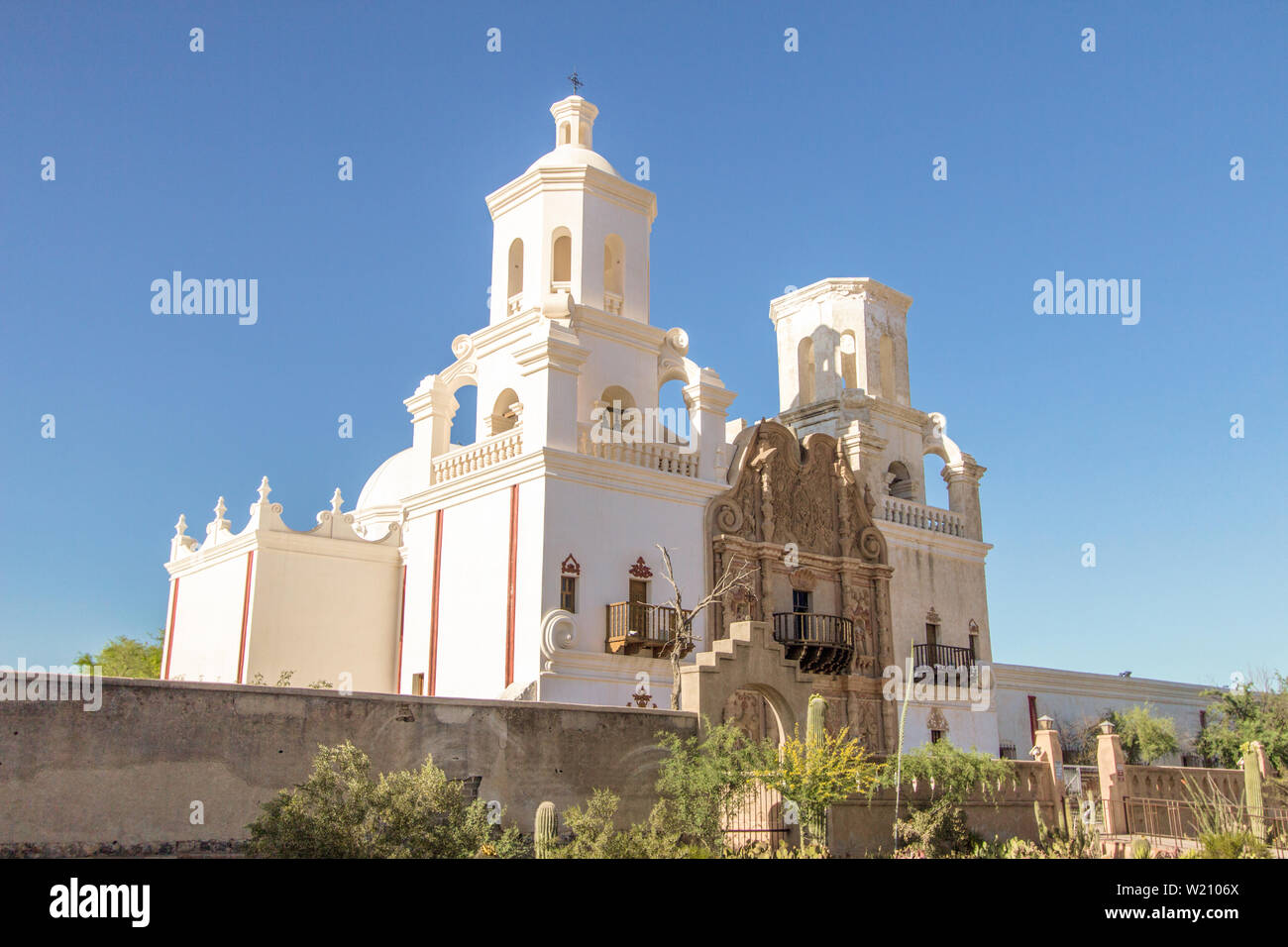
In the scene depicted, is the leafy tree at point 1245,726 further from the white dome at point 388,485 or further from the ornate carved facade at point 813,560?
the white dome at point 388,485

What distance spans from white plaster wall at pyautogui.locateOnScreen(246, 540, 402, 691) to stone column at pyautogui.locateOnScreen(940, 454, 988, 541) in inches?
616

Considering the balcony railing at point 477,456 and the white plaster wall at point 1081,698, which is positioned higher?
the balcony railing at point 477,456

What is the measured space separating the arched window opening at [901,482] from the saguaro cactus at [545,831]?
1965 cm

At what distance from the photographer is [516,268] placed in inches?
1120

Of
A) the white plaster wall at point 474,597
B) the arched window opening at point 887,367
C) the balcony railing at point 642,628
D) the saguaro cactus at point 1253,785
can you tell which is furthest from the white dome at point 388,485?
the saguaro cactus at point 1253,785

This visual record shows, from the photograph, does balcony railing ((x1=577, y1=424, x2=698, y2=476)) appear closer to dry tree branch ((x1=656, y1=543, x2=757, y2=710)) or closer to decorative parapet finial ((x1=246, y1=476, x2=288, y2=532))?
dry tree branch ((x1=656, y1=543, x2=757, y2=710))

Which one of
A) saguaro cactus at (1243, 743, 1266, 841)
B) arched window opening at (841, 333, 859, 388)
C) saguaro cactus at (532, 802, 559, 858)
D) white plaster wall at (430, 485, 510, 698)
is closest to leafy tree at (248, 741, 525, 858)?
saguaro cactus at (532, 802, 559, 858)

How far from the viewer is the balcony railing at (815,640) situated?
83.9ft

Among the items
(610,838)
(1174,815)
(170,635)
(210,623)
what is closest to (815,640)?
(1174,815)

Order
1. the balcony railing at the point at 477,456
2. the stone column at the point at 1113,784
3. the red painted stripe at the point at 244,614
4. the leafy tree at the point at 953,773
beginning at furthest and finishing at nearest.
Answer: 1. the red painted stripe at the point at 244,614
2. the balcony railing at the point at 477,456
3. the stone column at the point at 1113,784
4. the leafy tree at the point at 953,773

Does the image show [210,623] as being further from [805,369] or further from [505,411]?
[805,369]

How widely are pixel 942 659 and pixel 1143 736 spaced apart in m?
10.5
